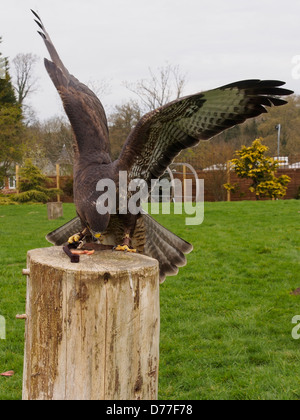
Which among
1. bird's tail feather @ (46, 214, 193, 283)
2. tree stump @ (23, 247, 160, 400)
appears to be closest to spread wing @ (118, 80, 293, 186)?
bird's tail feather @ (46, 214, 193, 283)

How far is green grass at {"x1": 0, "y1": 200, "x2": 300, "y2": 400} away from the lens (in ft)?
11.4

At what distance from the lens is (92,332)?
6.23 feet

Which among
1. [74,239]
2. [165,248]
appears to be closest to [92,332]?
[74,239]

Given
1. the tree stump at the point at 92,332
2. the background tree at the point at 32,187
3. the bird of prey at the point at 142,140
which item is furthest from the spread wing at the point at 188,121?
the background tree at the point at 32,187

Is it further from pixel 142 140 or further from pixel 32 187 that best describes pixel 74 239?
pixel 32 187

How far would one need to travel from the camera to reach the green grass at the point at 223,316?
3.47 m

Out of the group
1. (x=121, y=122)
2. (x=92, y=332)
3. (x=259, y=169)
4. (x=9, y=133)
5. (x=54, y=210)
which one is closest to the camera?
(x=92, y=332)

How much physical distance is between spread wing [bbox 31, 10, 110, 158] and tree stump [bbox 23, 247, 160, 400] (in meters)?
1.20

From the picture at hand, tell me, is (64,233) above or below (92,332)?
above

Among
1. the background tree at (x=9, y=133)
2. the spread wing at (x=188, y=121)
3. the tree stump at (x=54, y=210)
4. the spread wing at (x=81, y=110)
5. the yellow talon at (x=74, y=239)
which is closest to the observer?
the spread wing at (x=188, y=121)

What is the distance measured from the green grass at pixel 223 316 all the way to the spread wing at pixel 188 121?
1761mm

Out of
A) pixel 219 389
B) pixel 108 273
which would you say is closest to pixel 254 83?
pixel 108 273

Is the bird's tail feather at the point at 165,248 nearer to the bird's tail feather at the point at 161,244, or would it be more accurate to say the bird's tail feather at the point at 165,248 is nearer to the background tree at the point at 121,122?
the bird's tail feather at the point at 161,244

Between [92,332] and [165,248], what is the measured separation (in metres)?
1.48
